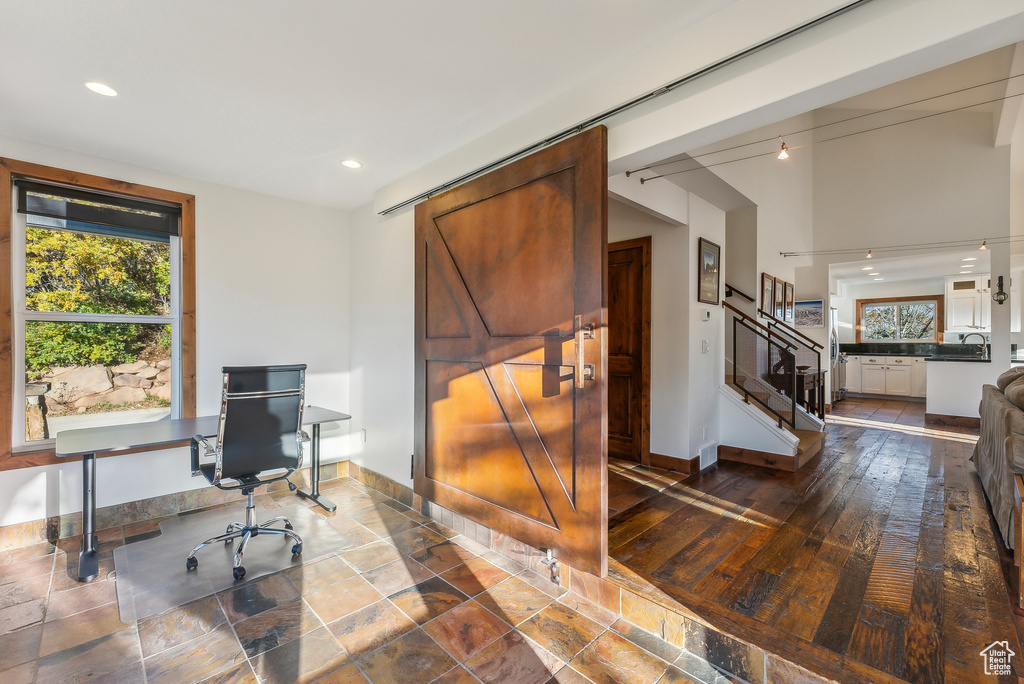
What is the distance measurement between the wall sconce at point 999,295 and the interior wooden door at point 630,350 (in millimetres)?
4780

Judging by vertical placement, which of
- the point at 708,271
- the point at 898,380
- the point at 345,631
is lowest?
the point at 345,631

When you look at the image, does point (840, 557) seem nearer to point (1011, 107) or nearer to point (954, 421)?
point (1011, 107)

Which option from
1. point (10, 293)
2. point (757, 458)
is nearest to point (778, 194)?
point (757, 458)

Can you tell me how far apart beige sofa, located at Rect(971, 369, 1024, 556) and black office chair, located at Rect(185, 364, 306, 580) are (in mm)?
4111

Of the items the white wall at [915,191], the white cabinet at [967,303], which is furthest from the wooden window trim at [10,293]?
the white cabinet at [967,303]

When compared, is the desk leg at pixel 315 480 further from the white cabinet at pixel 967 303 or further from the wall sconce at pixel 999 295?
the white cabinet at pixel 967 303

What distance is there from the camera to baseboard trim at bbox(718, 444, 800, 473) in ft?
13.2

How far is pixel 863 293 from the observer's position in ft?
33.2

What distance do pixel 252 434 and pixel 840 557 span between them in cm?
343

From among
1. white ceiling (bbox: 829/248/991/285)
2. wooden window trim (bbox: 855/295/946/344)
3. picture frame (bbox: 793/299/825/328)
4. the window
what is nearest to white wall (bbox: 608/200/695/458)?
picture frame (bbox: 793/299/825/328)

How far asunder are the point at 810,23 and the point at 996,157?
7.40m

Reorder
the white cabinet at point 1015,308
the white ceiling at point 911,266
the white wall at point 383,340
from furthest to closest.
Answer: the white ceiling at point 911,266, the white cabinet at point 1015,308, the white wall at point 383,340

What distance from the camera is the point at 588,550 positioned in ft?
6.80

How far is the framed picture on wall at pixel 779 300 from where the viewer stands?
6141mm
